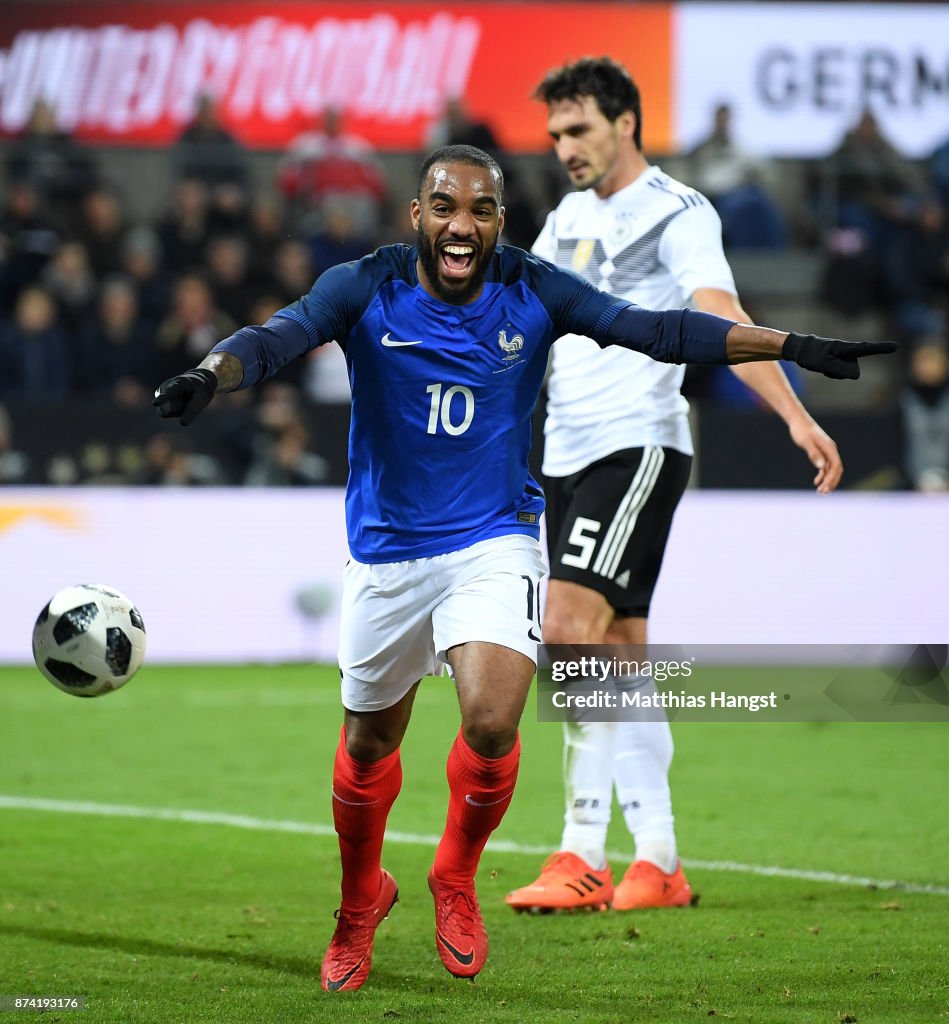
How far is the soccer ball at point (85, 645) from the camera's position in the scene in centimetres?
516

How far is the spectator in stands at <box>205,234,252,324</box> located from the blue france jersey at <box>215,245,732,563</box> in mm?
10243

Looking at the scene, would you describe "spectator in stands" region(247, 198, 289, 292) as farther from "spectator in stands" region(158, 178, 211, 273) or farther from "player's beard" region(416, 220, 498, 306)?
"player's beard" region(416, 220, 498, 306)

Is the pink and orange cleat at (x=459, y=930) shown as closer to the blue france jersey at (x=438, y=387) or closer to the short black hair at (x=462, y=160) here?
the blue france jersey at (x=438, y=387)

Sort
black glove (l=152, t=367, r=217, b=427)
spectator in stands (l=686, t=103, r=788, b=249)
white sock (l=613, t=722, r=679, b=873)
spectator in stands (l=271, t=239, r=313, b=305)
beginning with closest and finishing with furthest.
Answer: black glove (l=152, t=367, r=217, b=427), white sock (l=613, t=722, r=679, b=873), spectator in stands (l=271, t=239, r=313, b=305), spectator in stands (l=686, t=103, r=788, b=249)

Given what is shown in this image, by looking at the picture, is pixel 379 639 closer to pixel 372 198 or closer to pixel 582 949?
pixel 582 949

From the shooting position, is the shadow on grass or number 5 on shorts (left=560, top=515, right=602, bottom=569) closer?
the shadow on grass

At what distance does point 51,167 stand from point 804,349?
1268 centimetres

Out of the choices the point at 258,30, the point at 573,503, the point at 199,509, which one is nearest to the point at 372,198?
the point at 258,30

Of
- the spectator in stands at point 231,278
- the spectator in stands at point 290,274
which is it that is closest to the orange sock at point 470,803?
the spectator in stands at point 231,278

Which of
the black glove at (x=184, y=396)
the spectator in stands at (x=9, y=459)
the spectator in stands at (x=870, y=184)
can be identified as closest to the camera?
the black glove at (x=184, y=396)

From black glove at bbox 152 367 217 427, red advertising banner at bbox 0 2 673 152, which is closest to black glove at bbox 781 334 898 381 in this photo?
black glove at bbox 152 367 217 427

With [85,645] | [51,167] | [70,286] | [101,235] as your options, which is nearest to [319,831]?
[85,645]

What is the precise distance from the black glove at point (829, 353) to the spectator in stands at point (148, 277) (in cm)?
1075

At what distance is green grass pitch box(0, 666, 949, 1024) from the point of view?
4535 millimetres
